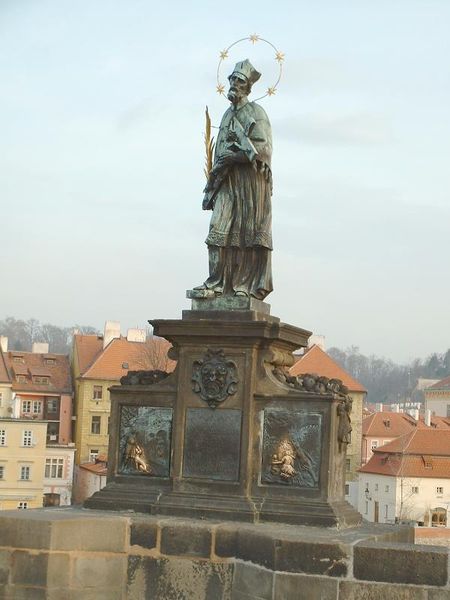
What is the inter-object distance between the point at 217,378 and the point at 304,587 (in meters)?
1.97

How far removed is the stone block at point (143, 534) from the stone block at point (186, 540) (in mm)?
76

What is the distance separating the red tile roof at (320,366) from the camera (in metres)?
61.2

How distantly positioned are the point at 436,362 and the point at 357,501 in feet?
391

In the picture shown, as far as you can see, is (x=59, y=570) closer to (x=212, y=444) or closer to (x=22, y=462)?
(x=212, y=444)

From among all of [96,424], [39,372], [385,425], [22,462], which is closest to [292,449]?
[22,462]

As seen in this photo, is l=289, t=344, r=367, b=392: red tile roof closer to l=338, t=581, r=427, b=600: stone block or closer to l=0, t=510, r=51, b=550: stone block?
l=0, t=510, r=51, b=550: stone block

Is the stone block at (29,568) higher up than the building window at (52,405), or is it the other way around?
the building window at (52,405)

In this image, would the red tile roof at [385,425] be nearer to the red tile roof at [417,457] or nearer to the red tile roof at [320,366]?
the red tile roof at [320,366]

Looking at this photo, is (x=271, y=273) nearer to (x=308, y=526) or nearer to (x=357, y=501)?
(x=308, y=526)

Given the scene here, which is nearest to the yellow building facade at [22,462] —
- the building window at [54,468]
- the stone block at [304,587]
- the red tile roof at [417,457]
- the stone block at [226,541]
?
the building window at [54,468]

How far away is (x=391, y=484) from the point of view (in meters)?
55.4

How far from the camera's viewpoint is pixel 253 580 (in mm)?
8164

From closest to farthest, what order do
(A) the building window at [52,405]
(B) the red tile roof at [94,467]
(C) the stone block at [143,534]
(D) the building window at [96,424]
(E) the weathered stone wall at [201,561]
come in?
1. (E) the weathered stone wall at [201,561]
2. (C) the stone block at [143,534]
3. (B) the red tile roof at [94,467]
4. (D) the building window at [96,424]
5. (A) the building window at [52,405]

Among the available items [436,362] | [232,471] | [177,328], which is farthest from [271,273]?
[436,362]
